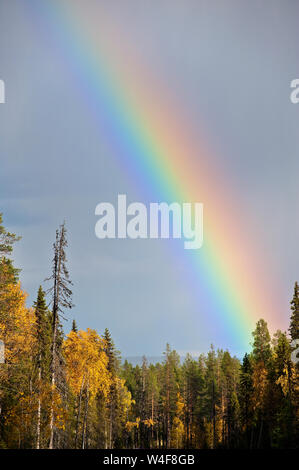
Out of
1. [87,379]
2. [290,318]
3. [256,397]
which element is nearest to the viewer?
[87,379]

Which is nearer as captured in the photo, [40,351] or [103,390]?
[40,351]

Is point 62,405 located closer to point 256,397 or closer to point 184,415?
point 256,397

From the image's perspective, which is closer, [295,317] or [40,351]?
[40,351]

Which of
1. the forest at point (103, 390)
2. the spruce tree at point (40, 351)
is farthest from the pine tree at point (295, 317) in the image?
the spruce tree at point (40, 351)

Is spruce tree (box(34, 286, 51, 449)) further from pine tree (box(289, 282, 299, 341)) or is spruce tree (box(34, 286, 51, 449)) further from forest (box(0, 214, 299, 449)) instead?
pine tree (box(289, 282, 299, 341))

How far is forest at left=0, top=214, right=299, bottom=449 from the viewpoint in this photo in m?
26.2

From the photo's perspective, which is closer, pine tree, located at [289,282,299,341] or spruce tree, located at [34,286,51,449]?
spruce tree, located at [34,286,51,449]

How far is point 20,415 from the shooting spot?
83.6ft

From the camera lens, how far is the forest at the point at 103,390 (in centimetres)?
2617

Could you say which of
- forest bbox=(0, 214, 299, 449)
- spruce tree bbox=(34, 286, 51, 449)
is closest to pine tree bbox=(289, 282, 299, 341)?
forest bbox=(0, 214, 299, 449)

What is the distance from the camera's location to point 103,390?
1954 inches

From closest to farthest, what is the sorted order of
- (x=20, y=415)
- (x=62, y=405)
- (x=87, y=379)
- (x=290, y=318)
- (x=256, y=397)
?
1. (x=20, y=415)
2. (x=62, y=405)
3. (x=87, y=379)
4. (x=290, y=318)
5. (x=256, y=397)
